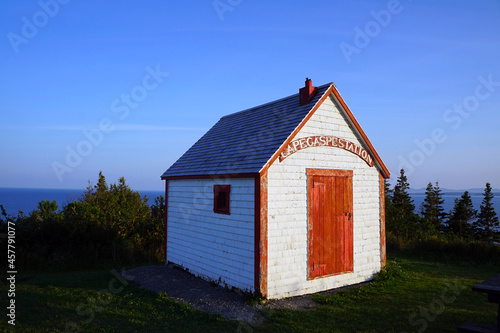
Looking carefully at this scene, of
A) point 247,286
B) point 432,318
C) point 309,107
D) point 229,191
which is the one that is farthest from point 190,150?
point 432,318

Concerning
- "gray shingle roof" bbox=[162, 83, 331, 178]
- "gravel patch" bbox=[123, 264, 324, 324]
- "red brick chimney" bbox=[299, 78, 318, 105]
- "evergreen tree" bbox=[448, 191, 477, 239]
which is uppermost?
"red brick chimney" bbox=[299, 78, 318, 105]

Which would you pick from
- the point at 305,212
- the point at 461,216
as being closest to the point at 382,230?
the point at 305,212

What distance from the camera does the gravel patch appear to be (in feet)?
26.2

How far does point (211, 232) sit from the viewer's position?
10711 mm

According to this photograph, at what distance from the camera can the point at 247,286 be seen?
9.01 m

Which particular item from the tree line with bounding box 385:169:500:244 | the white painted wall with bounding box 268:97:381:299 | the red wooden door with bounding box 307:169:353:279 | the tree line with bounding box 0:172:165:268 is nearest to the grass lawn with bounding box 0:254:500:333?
the white painted wall with bounding box 268:97:381:299

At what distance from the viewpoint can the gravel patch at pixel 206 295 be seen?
799 cm

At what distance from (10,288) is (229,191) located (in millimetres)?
6666

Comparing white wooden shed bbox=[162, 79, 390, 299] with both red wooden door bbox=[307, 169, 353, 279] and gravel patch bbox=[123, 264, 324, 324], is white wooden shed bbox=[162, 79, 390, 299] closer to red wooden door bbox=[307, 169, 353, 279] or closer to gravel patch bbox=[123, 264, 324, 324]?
red wooden door bbox=[307, 169, 353, 279]

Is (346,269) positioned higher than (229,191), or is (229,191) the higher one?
(229,191)

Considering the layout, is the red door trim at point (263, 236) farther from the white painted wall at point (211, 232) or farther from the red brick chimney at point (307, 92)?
the red brick chimney at point (307, 92)

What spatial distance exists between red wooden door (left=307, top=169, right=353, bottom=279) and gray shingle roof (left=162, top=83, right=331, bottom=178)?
152 cm

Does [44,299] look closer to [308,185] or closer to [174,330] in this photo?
[174,330]

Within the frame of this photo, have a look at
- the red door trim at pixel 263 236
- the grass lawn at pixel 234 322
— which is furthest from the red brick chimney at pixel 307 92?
the grass lawn at pixel 234 322
